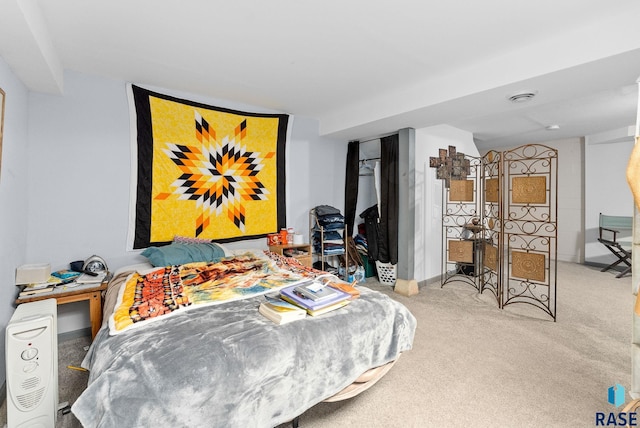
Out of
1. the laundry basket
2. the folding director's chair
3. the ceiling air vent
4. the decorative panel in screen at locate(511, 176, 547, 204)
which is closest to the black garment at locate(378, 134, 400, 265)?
the laundry basket

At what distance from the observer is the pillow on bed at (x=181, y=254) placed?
2752 mm

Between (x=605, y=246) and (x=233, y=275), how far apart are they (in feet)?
21.3

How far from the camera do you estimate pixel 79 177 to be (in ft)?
8.95

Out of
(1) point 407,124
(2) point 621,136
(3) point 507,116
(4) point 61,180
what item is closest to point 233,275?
(4) point 61,180

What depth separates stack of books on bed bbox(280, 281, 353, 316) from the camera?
1737 millimetres

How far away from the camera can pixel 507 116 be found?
4.13m

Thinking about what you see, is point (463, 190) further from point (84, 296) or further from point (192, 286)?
point (84, 296)

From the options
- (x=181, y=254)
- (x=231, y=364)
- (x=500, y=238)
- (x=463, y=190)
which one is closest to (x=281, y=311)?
(x=231, y=364)

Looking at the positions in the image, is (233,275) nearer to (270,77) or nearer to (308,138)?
(270,77)

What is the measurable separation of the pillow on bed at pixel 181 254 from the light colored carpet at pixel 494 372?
0.95 metres

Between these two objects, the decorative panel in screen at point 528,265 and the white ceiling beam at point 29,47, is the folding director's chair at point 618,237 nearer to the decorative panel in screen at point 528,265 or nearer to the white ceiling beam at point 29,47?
the decorative panel in screen at point 528,265

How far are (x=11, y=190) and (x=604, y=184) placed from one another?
815cm

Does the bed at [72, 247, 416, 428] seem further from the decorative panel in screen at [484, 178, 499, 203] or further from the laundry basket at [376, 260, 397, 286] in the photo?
the decorative panel in screen at [484, 178, 499, 203]

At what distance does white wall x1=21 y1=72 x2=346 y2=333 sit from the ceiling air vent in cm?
374
